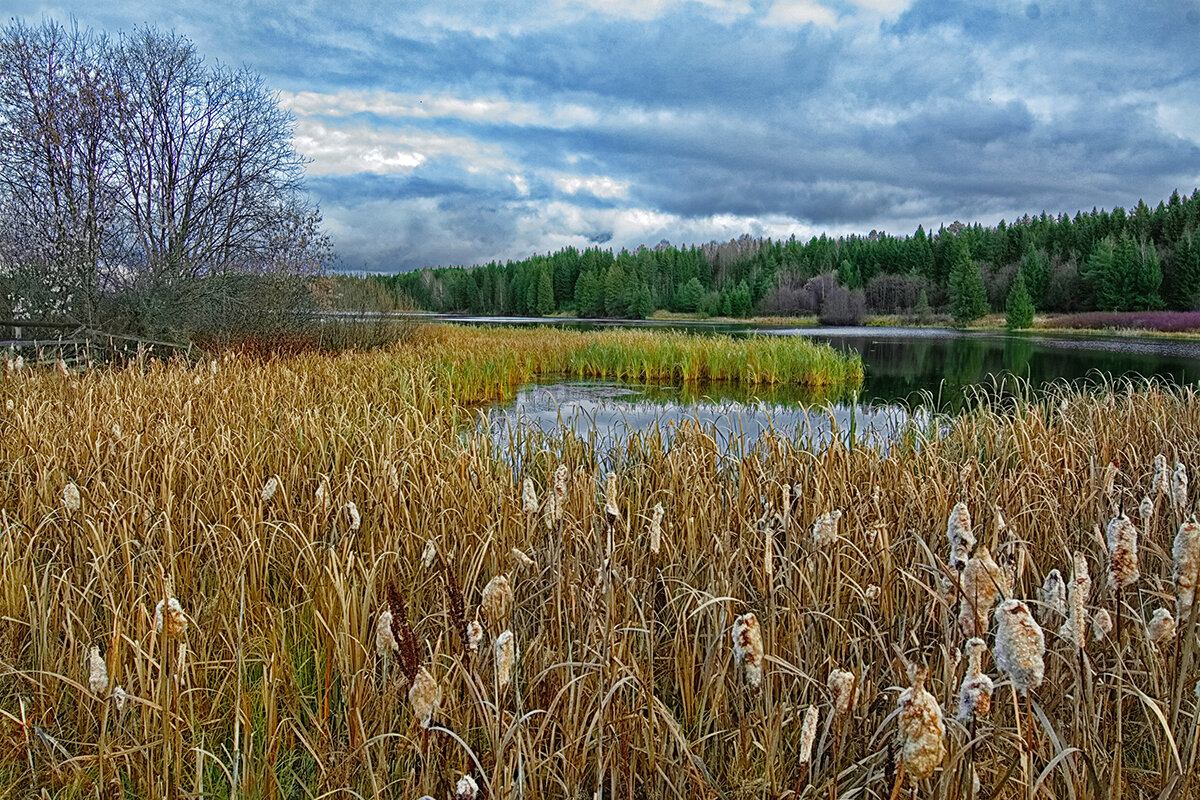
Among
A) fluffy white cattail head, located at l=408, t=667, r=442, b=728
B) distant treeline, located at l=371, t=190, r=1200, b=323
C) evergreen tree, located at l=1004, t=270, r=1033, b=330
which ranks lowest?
fluffy white cattail head, located at l=408, t=667, r=442, b=728

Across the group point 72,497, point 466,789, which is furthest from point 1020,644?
point 72,497

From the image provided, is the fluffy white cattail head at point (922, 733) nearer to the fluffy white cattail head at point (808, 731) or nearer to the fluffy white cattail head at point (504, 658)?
the fluffy white cattail head at point (808, 731)

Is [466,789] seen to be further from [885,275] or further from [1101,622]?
[885,275]

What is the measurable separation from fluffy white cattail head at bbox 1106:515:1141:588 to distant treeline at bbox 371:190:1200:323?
40.2m

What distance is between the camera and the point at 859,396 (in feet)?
48.0

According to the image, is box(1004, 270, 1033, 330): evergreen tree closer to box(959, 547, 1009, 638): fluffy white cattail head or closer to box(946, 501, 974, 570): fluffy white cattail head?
box(946, 501, 974, 570): fluffy white cattail head

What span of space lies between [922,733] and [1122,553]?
0.77m

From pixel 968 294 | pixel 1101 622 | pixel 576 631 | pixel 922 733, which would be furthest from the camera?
pixel 968 294

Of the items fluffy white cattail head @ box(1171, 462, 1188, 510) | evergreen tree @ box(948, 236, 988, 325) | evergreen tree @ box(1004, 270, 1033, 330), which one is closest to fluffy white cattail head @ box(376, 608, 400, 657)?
fluffy white cattail head @ box(1171, 462, 1188, 510)

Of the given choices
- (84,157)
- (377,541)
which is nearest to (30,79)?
(84,157)

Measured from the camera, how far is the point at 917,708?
1021mm

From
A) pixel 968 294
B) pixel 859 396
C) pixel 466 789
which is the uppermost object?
pixel 968 294

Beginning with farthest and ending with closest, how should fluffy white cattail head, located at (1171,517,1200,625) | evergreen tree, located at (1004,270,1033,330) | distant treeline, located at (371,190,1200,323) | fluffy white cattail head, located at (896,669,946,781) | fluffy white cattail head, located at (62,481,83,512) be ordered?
1. distant treeline, located at (371,190,1200,323)
2. evergreen tree, located at (1004,270,1033,330)
3. fluffy white cattail head, located at (62,481,83,512)
4. fluffy white cattail head, located at (1171,517,1200,625)
5. fluffy white cattail head, located at (896,669,946,781)

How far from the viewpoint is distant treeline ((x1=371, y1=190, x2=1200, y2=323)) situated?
2162 inches
